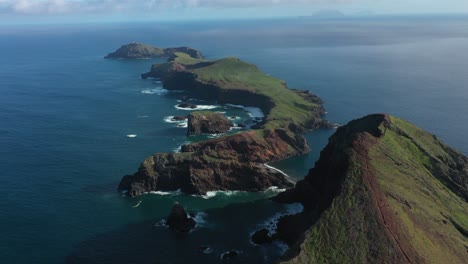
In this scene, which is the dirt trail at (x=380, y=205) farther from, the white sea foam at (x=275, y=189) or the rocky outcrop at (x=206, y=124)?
the rocky outcrop at (x=206, y=124)

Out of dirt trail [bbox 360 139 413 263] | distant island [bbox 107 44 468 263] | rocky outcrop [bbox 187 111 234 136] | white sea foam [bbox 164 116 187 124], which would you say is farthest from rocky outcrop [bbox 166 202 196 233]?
white sea foam [bbox 164 116 187 124]

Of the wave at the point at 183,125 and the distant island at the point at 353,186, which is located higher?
the distant island at the point at 353,186

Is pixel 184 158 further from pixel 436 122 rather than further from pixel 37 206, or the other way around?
pixel 436 122

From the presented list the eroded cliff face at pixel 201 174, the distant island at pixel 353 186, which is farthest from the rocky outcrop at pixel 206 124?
the eroded cliff face at pixel 201 174

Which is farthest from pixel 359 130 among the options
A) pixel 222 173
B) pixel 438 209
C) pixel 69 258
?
pixel 69 258

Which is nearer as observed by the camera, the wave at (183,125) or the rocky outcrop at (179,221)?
the rocky outcrop at (179,221)

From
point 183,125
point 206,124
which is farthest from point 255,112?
point 206,124

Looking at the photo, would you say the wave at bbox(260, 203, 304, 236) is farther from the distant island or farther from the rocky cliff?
the rocky cliff
